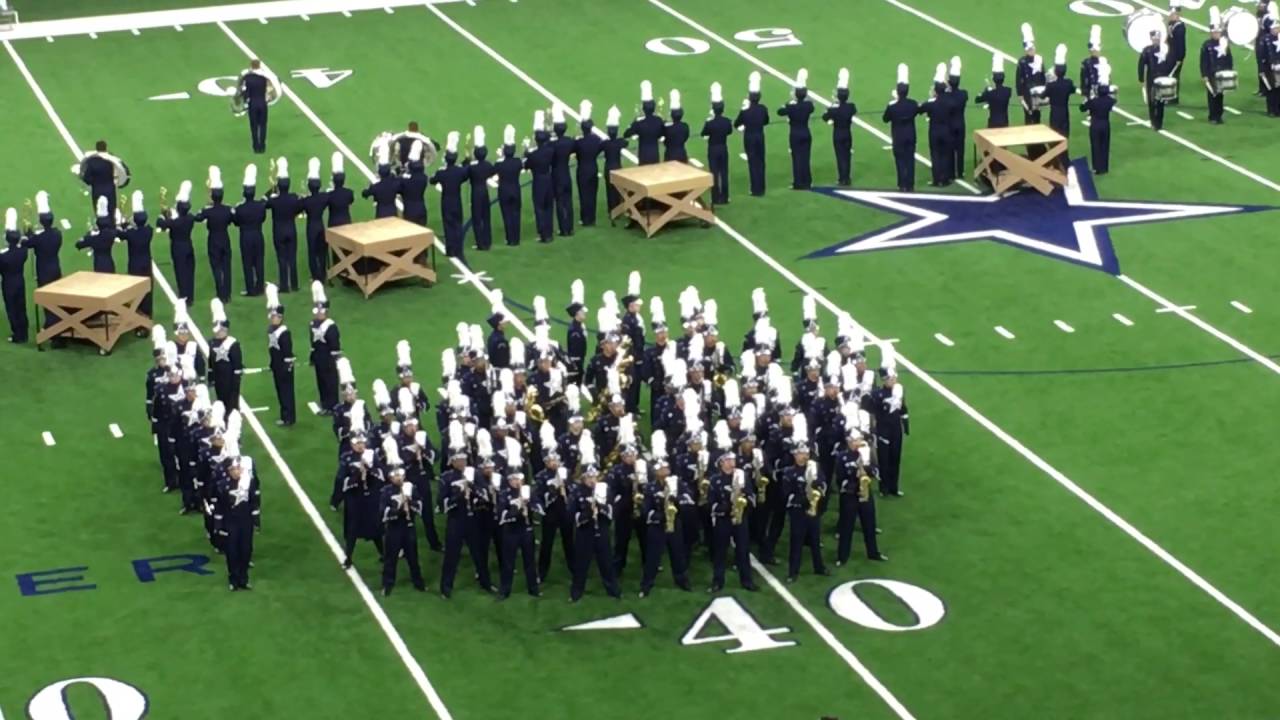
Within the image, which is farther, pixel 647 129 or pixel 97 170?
pixel 647 129

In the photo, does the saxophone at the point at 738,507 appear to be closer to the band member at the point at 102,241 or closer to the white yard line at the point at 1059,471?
the white yard line at the point at 1059,471

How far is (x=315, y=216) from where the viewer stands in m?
31.6

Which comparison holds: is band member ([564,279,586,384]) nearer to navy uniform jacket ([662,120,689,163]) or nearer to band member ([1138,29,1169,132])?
navy uniform jacket ([662,120,689,163])

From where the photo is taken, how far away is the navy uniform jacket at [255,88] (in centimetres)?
3612

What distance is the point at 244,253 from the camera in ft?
103

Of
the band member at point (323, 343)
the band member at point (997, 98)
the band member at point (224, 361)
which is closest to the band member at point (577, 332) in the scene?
the band member at point (323, 343)

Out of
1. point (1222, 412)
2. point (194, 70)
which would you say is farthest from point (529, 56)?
point (1222, 412)

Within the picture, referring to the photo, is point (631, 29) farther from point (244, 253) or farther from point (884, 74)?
point (244, 253)

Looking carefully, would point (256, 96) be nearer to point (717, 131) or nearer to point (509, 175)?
point (509, 175)

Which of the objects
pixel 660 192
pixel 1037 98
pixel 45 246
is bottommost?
pixel 660 192

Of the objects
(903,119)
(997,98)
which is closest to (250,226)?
(903,119)

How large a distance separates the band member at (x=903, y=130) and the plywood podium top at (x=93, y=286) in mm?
9349

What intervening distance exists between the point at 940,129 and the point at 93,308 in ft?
34.9

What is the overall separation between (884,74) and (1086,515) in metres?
15.0
